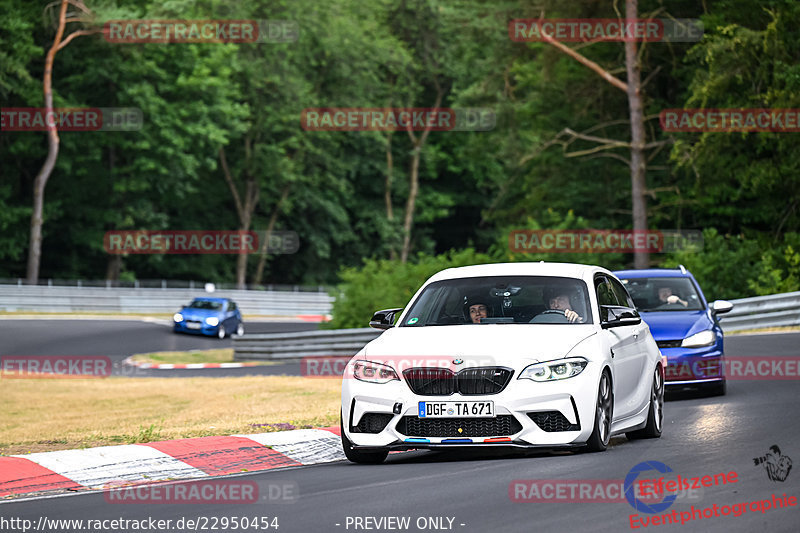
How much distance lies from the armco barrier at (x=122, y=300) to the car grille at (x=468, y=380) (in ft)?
137

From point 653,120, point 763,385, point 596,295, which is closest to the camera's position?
point 596,295

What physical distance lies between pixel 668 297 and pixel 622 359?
658 cm

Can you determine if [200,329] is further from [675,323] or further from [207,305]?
[675,323]

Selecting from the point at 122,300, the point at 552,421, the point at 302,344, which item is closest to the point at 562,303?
the point at 552,421

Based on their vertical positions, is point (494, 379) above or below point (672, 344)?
above

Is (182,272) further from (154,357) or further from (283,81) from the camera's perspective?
(154,357)

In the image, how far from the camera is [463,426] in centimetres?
974

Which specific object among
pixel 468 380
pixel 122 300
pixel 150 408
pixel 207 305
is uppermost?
pixel 468 380

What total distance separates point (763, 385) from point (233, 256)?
195ft

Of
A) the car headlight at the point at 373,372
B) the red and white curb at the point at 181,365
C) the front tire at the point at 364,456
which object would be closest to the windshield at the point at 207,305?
the red and white curb at the point at 181,365

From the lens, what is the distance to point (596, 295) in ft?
37.0

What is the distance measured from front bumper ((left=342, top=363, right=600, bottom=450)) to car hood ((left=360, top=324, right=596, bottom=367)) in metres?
0.20

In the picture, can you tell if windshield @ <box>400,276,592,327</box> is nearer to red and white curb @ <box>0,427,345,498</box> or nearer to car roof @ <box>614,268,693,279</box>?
red and white curb @ <box>0,427,345,498</box>

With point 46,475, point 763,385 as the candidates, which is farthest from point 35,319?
point 46,475
